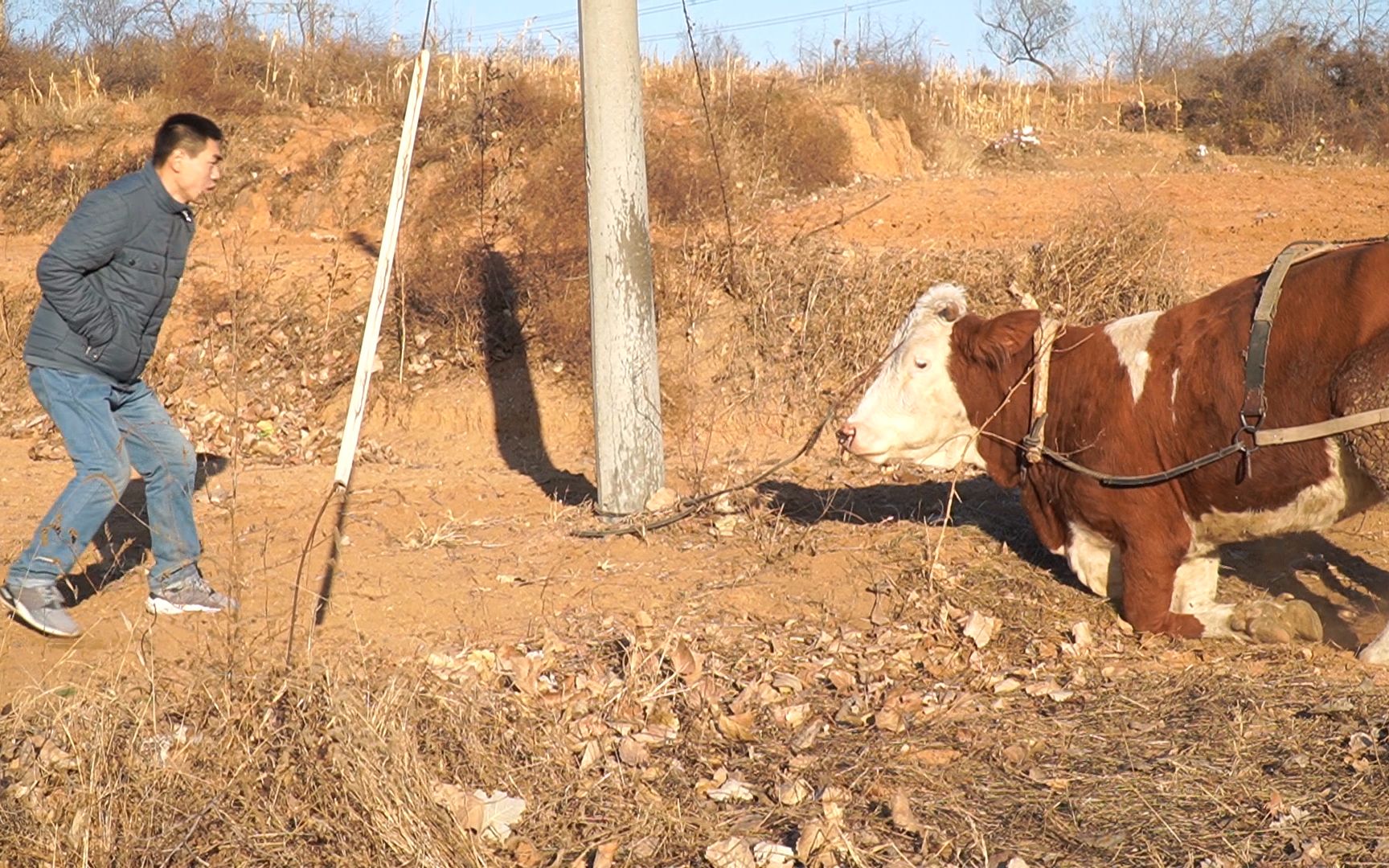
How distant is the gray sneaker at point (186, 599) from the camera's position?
19.5ft

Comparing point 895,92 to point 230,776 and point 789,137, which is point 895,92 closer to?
point 789,137

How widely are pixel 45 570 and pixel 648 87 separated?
Answer: 50.1 ft

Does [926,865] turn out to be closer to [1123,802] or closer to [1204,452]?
[1123,802]

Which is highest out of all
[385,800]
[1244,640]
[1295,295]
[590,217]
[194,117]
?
[194,117]

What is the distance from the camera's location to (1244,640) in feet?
18.5

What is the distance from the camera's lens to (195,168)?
570 centimetres

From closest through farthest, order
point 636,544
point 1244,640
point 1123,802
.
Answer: point 1123,802 → point 1244,640 → point 636,544

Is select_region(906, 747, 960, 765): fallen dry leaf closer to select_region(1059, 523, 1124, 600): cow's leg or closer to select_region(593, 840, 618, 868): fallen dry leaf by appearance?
select_region(593, 840, 618, 868): fallen dry leaf

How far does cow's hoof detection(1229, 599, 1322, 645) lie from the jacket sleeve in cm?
470

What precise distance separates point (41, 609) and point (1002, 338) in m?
4.10

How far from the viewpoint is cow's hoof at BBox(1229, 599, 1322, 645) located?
561cm

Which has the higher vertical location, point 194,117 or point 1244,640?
point 194,117

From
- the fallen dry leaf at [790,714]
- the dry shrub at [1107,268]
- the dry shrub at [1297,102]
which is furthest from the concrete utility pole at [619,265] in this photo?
the dry shrub at [1297,102]

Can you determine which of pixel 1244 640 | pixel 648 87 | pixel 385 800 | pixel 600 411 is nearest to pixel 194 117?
pixel 600 411
